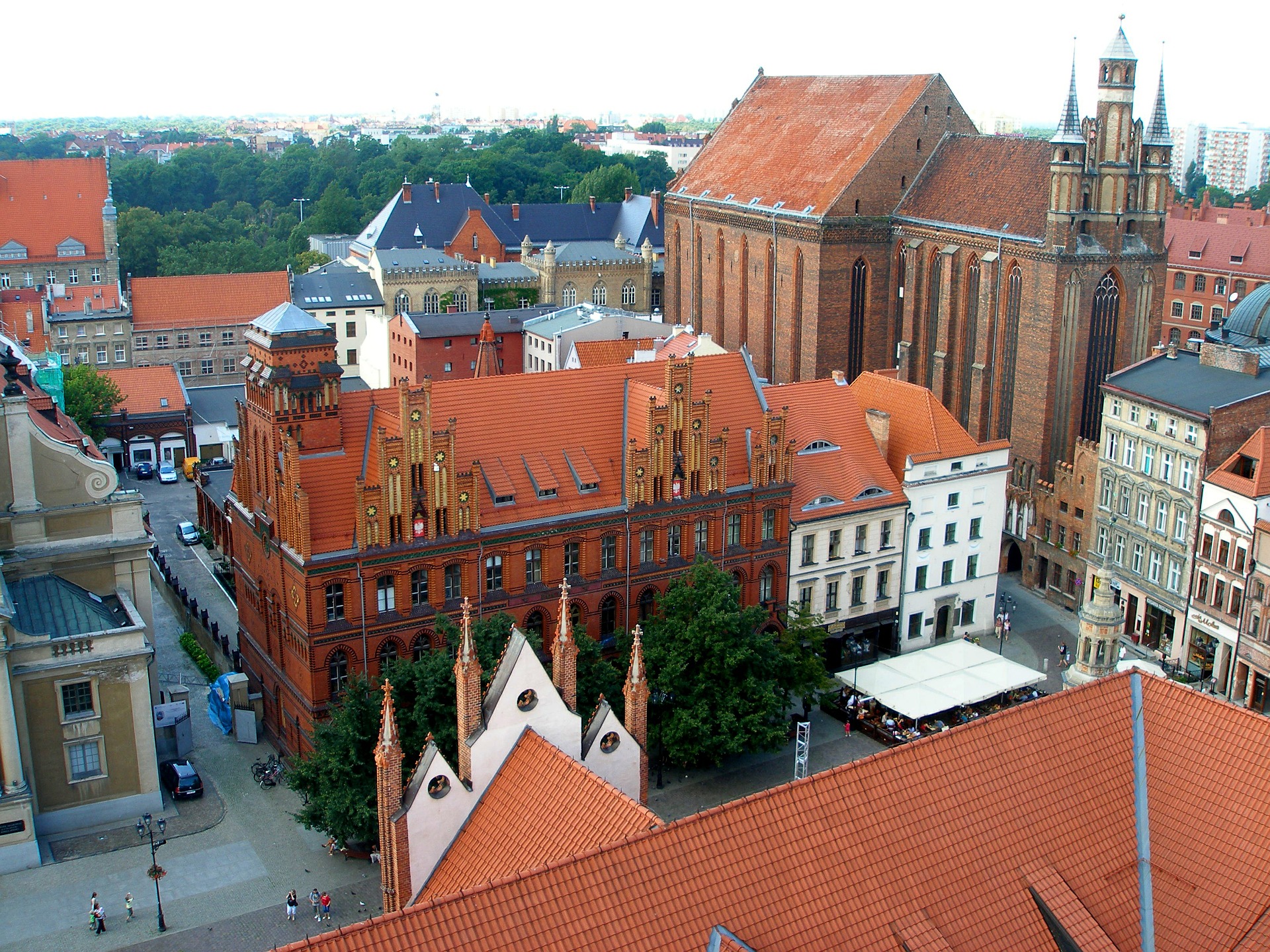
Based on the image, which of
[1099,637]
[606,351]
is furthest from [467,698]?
[606,351]

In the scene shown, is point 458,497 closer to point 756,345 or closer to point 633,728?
point 633,728

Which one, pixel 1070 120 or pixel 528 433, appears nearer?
pixel 528 433

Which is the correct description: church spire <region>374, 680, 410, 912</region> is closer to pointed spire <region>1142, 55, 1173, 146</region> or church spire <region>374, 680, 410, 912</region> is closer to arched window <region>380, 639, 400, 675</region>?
arched window <region>380, 639, 400, 675</region>

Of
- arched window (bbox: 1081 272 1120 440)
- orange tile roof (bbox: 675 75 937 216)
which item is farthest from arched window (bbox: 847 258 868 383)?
arched window (bbox: 1081 272 1120 440)

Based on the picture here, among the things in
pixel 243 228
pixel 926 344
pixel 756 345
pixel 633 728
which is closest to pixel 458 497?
pixel 633 728

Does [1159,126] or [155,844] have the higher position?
[1159,126]

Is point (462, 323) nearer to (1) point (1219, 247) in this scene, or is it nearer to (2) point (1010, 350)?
(2) point (1010, 350)
